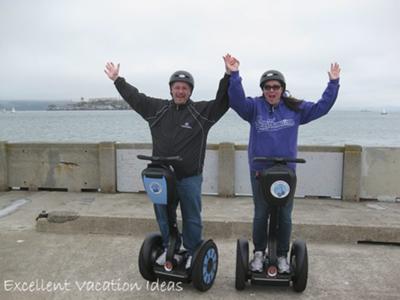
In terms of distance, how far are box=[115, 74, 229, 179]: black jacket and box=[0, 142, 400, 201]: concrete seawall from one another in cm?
363

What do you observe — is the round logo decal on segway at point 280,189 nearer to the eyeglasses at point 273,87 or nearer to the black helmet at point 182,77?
the eyeglasses at point 273,87

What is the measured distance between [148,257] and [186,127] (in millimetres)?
1235

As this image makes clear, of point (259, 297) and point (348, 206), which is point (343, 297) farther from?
point (348, 206)

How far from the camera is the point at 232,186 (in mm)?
7719

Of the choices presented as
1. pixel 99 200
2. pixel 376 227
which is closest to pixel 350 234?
pixel 376 227

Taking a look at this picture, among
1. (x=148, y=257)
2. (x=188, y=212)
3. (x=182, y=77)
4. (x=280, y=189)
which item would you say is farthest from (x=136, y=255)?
(x=182, y=77)

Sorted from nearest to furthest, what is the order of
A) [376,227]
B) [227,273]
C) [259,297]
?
[259,297] < [227,273] < [376,227]

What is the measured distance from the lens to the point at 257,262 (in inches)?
159

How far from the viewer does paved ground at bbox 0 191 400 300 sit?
403cm

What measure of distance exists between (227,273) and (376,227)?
2.15 meters

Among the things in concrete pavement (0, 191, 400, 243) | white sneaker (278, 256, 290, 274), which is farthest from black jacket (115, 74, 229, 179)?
concrete pavement (0, 191, 400, 243)

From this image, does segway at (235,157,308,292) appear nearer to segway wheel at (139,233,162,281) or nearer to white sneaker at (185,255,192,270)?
white sneaker at (185,255,192,270)

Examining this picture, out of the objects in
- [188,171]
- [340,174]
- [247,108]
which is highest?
[247,108]

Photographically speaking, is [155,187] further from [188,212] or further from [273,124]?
[273,124]
